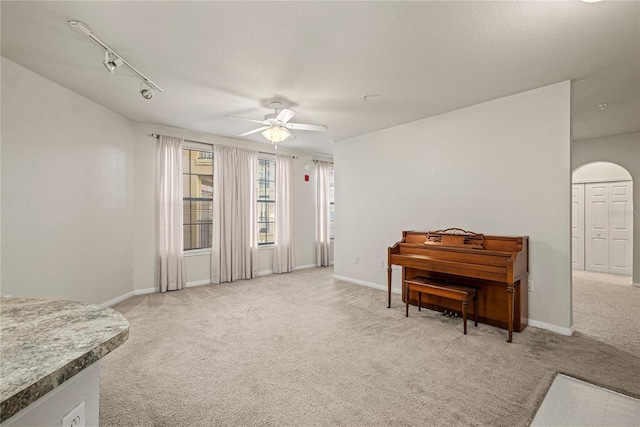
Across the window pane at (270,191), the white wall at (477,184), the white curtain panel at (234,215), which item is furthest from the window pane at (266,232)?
the white wall at (477,184)

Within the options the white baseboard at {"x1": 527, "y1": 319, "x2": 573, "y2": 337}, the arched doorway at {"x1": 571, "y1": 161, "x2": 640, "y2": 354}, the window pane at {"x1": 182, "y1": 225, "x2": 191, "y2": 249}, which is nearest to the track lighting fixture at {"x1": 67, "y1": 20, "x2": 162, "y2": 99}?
the window pane at {"x1": 182, "y1": 225, "x2": 191, "y2": 249}

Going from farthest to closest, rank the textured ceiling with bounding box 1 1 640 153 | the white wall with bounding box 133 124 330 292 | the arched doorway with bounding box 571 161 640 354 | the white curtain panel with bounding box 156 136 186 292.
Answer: the arched doorway with bounding box 571 161 640 354 → the white curtain panel with bounding box 156 136 186 292 → the white wall with bounding box 133 124 330 292 → the textured ceiling with bounding box 1 1 640 153

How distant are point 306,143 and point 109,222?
356cm

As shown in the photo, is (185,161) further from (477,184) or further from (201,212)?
(477,184)

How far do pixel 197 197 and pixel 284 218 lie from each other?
1.77 m

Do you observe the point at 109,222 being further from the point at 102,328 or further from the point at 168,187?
the point at 102,328

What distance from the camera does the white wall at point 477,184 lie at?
3.22 m

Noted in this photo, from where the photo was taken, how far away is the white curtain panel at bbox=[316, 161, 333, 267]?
7047 millimetres

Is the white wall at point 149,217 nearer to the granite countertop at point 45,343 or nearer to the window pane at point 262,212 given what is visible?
the window pane at point 262,212

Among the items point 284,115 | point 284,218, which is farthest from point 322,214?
point 284,115

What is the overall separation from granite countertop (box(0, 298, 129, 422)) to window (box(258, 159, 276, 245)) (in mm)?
5093

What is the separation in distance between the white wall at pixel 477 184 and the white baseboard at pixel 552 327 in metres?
0.01

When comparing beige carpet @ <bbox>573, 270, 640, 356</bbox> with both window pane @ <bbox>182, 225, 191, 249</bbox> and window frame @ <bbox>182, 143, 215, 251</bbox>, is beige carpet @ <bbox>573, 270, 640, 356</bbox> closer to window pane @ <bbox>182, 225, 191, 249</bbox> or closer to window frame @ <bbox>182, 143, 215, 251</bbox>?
window frame @ <bbox>182, 143, 215, 251</bbox>

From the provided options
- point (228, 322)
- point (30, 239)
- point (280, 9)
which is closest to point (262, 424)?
point (228, 322)
